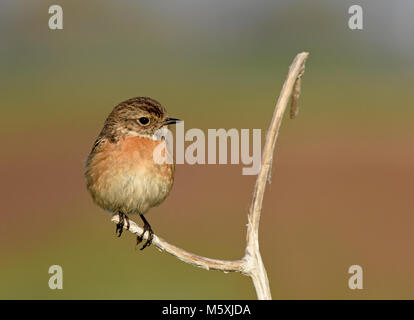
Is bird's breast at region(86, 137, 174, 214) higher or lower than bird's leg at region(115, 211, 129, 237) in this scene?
higher

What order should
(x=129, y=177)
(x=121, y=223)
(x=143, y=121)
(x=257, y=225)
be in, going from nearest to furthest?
(x=257, y=225) < (x=121, y=223) < (x=129, y=177) < (x=143, y=121)

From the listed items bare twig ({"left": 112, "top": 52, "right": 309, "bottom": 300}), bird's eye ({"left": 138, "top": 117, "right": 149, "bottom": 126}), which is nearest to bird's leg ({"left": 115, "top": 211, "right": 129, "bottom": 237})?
bird's eye ({"left": 138, "top": 117, "right": 149, "bottom": 126})

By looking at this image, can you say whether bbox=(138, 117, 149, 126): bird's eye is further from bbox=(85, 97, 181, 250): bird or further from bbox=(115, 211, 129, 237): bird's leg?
bbox=(115, 211, 129, 237): bird's leg

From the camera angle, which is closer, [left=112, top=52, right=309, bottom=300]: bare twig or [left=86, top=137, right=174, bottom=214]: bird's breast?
[left=112, top=52, right=309, bottom=300]: bare twig

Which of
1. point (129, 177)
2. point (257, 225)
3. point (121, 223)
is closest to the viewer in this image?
point (257, 225)

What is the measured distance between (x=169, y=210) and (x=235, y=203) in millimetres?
1858

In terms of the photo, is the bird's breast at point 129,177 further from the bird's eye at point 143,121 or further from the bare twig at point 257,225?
the bare twig at point 257,225

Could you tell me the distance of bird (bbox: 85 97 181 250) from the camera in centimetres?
518

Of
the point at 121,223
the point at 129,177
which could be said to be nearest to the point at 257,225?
the point at 121,223

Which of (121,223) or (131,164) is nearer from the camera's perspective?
(121,223)

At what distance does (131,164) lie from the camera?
523 centimetres

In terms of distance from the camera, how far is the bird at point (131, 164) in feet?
17.0

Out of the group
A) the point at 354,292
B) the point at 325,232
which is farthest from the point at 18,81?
the point at 354,292

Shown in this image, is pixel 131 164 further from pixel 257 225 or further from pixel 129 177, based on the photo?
pixel 257 225
